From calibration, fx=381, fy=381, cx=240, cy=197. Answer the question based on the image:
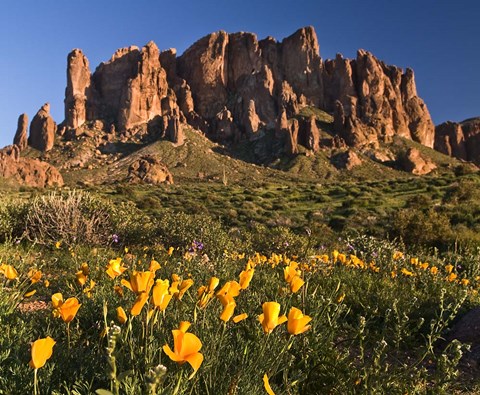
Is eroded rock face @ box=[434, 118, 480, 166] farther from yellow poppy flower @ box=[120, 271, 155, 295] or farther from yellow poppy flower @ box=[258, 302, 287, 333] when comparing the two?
yellow poppy flower @ box=[120, 271, 155, 295]

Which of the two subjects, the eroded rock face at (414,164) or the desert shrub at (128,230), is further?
the eroded rock face at (414,164)

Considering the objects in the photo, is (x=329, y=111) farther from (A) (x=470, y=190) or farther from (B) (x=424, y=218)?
(B) (x=424, y=218)

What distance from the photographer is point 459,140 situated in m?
117

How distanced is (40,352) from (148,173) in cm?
5916

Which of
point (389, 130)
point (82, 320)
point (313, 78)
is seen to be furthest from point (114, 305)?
point (313, 78)

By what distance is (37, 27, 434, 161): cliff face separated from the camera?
4104 inches

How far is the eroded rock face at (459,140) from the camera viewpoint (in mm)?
114750

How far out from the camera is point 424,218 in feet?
52.7

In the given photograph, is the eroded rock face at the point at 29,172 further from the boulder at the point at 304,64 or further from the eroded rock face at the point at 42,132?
the boulder at the point at 304,64

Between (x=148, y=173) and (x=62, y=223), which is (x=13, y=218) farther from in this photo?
(x=148, y=173)

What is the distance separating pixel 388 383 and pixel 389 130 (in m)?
111

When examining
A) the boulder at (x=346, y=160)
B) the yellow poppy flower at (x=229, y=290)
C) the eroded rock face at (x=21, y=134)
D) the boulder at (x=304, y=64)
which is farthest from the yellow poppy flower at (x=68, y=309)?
the boulder at (x=304, y=64)

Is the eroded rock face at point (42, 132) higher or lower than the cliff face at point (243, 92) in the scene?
lower

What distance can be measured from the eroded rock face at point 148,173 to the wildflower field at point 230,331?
50893 mm
